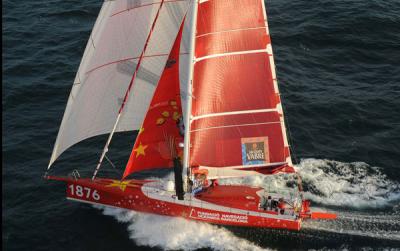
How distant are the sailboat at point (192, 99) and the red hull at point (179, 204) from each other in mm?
71

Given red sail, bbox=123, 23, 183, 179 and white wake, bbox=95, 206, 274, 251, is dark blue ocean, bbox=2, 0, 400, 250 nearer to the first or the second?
white wake, bbox=95, 206, 274, 251

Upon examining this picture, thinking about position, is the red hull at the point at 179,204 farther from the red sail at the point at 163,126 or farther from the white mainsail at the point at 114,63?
the white mainsail at the point at 114,63

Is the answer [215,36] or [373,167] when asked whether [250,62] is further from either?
[373,167]

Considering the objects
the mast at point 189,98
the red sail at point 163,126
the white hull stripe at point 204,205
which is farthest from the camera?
the white hull stripe at point 204,205

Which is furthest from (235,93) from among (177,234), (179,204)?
(177,234)

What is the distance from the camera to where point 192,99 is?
30484 mm

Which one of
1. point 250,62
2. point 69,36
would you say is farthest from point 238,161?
point 69,36

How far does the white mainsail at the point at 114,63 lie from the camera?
99.0ft

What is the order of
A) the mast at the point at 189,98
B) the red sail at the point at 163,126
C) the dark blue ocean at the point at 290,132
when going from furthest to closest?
the dark blue ocean at the point at 290,132 < the red sail at the point at 163,126 < the mast at the point at 189,98

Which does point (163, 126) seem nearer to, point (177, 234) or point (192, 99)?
point (192, 99)

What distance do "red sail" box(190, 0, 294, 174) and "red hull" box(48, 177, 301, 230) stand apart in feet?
7.84

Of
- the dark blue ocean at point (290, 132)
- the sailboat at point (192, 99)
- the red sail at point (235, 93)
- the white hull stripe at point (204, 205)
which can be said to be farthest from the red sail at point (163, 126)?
the dark blue ocean at point (290, 132)

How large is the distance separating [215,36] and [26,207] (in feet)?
53.1

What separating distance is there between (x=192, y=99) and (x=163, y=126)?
8.01ft
